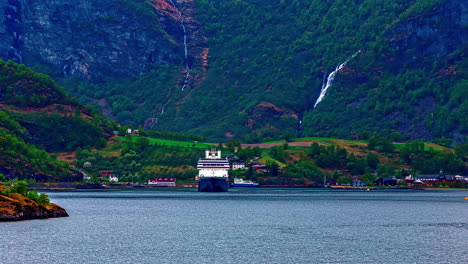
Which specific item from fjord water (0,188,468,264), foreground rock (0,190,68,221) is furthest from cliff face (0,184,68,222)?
fjord water (0,188,468,264)

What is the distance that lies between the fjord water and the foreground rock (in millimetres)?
2288

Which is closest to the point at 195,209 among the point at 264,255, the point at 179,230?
the point at 179,230

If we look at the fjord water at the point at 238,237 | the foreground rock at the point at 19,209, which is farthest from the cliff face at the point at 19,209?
the fjord water at the point at 238,237

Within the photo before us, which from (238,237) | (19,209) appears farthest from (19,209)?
(238,237)

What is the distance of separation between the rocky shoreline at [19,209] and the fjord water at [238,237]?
229 centimetres

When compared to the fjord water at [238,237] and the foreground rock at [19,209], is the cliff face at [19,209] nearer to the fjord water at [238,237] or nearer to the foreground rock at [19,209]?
the foreground rock at [19,209]

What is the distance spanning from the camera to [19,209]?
5098 inches

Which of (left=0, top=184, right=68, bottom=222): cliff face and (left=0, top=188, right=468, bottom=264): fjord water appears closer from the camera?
(left=0, top=188, right=468, bottom=264): fjord water

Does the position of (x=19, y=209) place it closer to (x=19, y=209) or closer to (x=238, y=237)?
(x=19, y=209)

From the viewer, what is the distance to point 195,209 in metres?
182

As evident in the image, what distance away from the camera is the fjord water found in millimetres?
100062

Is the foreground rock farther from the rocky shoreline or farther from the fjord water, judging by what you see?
the fjord water

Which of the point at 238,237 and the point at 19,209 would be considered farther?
the point at 19,209

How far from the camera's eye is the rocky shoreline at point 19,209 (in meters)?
128
